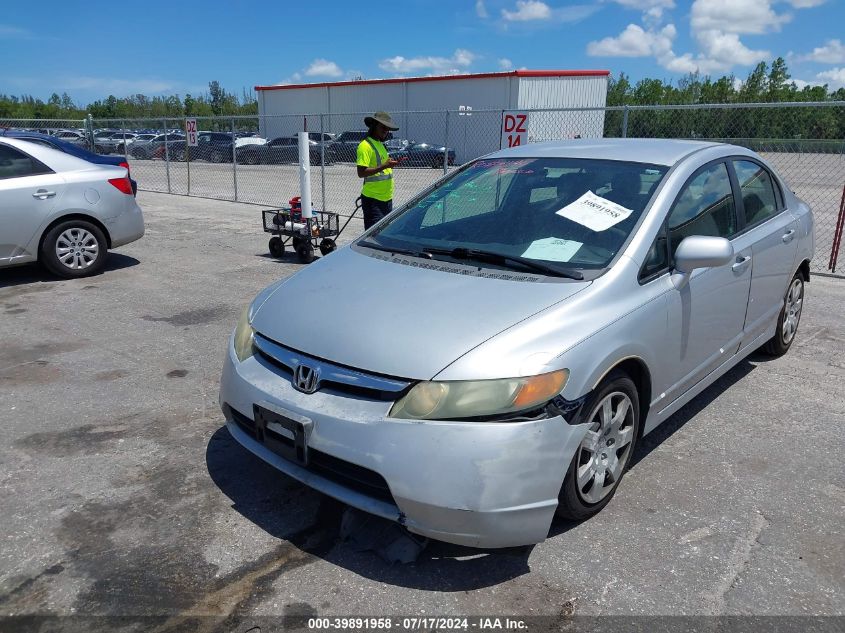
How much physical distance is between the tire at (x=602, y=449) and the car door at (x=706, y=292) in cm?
41

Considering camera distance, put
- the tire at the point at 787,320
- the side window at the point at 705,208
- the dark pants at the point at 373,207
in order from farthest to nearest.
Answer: the dark pants at the point at 373,207 < the tire at the point at 787,320 < the side window at the point at 705,208

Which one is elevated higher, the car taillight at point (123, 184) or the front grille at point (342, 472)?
the car taillight at point (123, 184)

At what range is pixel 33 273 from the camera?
7.98m

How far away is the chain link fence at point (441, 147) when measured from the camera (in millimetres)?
10586

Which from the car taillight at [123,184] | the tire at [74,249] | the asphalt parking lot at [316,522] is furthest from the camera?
the car taillight at [123,184]

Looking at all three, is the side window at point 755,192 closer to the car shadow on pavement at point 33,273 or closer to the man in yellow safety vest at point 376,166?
the man in yellow safety vest at point 376,166

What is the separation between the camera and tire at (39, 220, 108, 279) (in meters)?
7.45

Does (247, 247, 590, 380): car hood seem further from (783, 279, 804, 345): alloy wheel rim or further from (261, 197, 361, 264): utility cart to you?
(261, 197, 361, 264): utility cart

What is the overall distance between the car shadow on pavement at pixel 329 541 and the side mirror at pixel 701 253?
60.9 inches

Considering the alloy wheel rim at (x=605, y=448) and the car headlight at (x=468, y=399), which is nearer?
the car headlight at (x=468, y=399)

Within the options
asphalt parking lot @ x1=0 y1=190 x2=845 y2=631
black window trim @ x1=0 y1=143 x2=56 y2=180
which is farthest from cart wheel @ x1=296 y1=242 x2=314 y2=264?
asphalt parking lot @ x1=0 y1=190 x2=845 y2=631

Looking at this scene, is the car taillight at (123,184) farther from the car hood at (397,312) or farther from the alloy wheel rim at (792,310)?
the alloy wheel rim at (792,310)

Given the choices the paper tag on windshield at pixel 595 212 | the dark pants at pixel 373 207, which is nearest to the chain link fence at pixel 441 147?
the dark pants at pixel 373 207

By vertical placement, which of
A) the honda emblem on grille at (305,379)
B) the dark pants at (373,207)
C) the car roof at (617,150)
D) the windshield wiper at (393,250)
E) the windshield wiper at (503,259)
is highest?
the car roof at (617,150)
